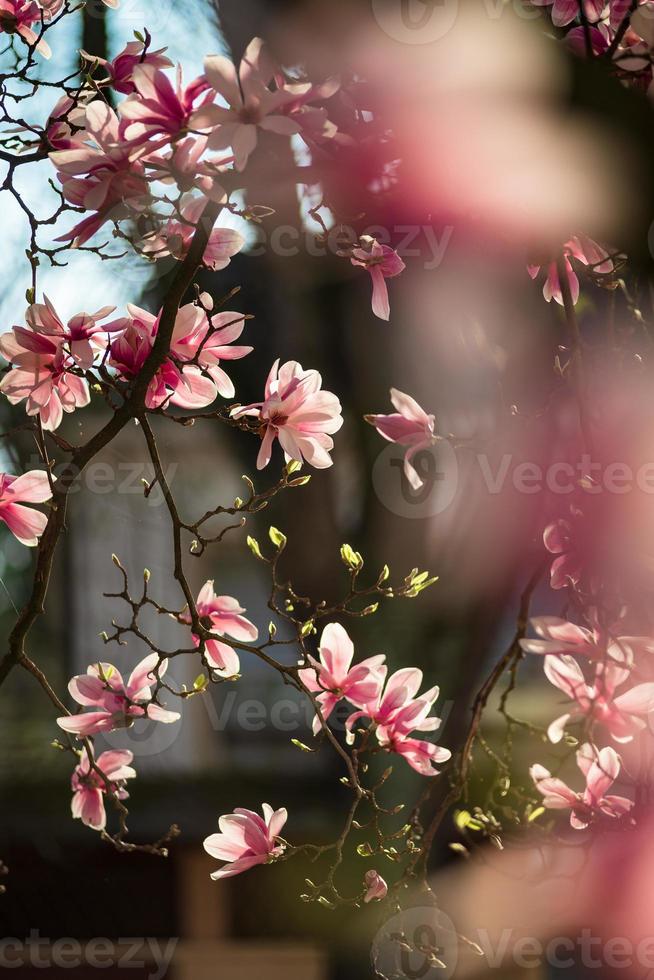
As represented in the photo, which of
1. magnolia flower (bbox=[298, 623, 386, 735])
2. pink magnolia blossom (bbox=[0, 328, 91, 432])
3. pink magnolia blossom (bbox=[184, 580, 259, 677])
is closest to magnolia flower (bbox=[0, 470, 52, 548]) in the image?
pink magnolia blossom (bbox=[0, 328, 91, 432])

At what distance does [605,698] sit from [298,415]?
0.38 m

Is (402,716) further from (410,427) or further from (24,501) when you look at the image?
(24,501)

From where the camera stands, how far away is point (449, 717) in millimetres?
2559

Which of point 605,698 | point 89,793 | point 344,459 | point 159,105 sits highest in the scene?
point 159,105

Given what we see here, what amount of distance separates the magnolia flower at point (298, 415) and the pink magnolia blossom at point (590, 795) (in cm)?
40

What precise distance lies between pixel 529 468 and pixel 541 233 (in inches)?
16.9

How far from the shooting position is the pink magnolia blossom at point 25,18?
36.8 inches

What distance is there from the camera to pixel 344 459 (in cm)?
309

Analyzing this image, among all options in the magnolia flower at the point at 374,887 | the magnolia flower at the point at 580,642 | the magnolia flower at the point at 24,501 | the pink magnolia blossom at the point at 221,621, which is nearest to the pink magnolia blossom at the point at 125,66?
the magnolia flower at the point at 24,501

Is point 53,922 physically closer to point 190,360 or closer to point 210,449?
point 210,449

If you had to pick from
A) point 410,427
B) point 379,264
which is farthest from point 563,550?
point 379,264

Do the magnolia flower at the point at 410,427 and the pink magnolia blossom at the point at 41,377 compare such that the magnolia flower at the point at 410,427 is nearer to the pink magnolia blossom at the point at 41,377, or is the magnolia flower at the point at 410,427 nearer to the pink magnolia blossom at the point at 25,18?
the pink magnolia blossom at the point at 41,377

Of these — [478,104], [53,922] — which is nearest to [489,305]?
[478,104]

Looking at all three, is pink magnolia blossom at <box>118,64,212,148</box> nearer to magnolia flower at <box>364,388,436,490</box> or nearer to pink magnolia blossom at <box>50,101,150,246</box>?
pink magnolia blossom at <box>50,101,150,246</box>
